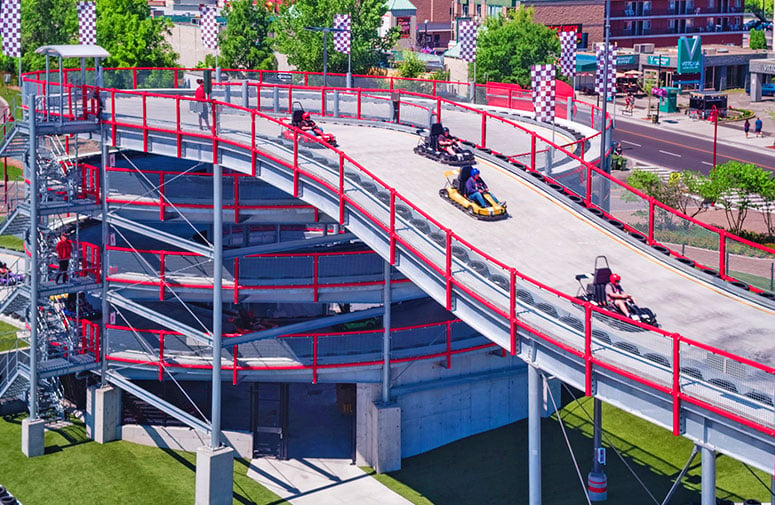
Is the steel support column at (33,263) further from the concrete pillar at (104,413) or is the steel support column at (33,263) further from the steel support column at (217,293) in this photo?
the steel support column at (217,293)

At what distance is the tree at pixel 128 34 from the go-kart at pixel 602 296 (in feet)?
243

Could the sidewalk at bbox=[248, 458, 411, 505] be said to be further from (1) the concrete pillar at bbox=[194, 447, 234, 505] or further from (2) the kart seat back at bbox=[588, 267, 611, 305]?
(2) the kart seat back at bbox=[588, 267, 611, 305]

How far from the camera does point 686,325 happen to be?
33438 mm

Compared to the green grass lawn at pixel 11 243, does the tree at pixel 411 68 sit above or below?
above

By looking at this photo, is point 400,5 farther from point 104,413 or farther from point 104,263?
point 104,413

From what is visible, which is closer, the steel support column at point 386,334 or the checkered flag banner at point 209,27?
the steel support column at point 386,334

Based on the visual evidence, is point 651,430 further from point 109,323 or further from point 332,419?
point 109,323

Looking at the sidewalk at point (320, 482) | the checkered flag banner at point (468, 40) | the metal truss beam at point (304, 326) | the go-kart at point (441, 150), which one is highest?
the checkered flag banner at point (468, 40)

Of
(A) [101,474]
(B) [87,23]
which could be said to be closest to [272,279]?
(A) [101,474]

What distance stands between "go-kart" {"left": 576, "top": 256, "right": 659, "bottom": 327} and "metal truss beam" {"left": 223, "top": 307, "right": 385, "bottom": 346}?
1395 centimetres

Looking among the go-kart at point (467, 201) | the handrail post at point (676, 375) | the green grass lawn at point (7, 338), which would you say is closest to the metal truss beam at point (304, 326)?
the go-kart at point (467, 201)

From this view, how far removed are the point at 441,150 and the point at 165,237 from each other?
11079 millimetres

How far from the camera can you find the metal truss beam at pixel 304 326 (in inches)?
1827

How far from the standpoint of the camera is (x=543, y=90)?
181 ft
